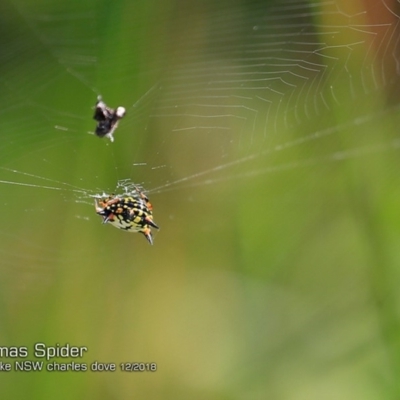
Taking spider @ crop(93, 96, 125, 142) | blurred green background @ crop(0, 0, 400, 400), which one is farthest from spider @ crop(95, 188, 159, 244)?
spider @ crop(93, 96, 125, 142)

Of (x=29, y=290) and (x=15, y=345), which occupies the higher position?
(x=29, y=290)

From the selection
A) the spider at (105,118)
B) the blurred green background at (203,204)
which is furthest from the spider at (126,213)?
the spider at (105,118)

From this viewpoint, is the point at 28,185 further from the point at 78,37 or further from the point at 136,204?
the point at 78,37

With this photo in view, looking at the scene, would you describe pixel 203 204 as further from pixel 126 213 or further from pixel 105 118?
pixel 105 118

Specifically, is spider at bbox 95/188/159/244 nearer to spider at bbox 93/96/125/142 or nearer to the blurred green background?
the blurred green background

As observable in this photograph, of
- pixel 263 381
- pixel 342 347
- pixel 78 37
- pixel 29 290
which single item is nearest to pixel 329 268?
pixel 342 347

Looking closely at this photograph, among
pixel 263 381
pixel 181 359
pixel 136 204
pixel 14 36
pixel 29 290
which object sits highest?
pixel 14 36

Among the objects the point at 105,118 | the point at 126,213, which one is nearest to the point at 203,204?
the point at 126,213
